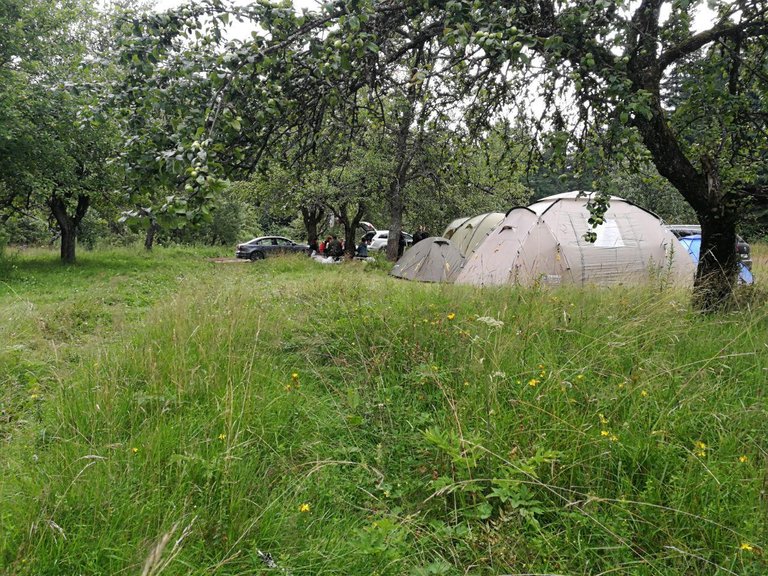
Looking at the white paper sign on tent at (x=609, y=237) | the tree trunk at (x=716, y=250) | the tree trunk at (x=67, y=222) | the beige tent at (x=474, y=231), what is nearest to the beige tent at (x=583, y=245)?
the white paper sign on tent at (x=609, y=237)

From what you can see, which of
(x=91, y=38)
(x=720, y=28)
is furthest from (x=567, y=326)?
(x=91, y=38)

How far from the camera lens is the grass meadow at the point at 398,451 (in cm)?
167

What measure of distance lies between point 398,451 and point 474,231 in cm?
1232

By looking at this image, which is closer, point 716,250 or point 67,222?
point 716,250

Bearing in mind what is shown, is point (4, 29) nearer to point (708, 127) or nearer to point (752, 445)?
point (708, 127)

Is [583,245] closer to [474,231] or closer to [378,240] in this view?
[474,231]

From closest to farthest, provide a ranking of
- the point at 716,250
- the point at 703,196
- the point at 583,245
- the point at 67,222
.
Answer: the point at 703,196 < the point at 716,250 < the point at 583,245 < the point at 67,222

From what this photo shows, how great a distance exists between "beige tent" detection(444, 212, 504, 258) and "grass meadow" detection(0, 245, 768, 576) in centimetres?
976

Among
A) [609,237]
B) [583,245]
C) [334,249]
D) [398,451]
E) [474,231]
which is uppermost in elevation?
[474,231]

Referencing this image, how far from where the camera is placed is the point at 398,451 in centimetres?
233

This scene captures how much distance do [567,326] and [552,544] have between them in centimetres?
194

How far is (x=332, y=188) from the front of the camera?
16234 millimetres

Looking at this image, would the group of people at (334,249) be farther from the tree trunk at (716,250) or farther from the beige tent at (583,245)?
the tree trunk at (716,250)

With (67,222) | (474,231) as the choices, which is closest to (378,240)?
(474,231)
